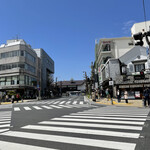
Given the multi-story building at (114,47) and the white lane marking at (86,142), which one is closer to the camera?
the white lane marking at (86,142)

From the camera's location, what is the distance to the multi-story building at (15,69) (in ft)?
137

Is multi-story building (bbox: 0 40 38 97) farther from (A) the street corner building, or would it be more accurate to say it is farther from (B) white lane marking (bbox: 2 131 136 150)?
(B) white lane marking (bbox: 2 131 136 150)

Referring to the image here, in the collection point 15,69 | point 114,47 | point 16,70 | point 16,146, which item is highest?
point 114,47

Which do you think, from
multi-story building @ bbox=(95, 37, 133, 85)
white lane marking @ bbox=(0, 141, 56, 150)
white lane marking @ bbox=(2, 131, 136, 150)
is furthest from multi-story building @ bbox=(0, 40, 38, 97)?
white lane marking @ bbox=(0, 141, 56, 150)

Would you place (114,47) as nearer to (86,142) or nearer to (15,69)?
(15,69)

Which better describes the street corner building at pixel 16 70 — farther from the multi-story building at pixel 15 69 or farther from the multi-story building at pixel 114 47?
the multi-story building at pixel 114 47

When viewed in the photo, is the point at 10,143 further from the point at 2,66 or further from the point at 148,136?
the point at 2,66

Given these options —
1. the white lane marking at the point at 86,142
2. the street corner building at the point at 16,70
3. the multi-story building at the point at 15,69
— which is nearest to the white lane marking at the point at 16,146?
the white lane marking at the point at 86,142

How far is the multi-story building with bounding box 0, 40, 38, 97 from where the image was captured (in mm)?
41750

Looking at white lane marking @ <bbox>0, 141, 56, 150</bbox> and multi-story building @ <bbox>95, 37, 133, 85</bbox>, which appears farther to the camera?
multi-story building @ <bbox>95, 37, 133, 85</bbox>

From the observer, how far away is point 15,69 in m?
42.2

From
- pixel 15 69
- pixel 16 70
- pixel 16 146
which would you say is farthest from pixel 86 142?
pixel 15 69

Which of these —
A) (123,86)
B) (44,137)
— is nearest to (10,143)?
(44,137)

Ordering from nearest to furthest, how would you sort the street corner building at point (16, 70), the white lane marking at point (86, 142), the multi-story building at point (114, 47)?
the white lane marking at point (86, 142)
the street corner building at point (16, 70)
the multi-story building at point (114, 47)
